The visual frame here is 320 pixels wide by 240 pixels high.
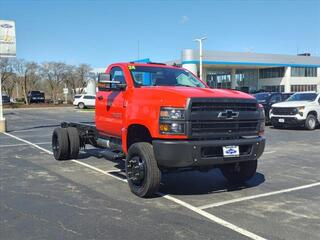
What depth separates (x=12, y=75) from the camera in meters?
68.4

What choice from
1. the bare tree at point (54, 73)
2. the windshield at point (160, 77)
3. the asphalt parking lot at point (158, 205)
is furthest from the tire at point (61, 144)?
the bare tree at point (54, 73)

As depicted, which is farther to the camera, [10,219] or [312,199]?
[312,199]

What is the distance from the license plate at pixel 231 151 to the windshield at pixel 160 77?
76.6 inches

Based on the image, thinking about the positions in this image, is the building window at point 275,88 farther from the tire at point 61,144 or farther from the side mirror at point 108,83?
the side mirror at point 108,83

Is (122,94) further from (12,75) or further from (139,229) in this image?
(12,75)

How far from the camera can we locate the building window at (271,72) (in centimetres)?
7419

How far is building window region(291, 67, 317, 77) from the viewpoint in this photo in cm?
7356

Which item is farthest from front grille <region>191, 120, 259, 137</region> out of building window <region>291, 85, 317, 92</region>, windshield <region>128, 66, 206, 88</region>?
building window <region>291, 85, 317, 92</region>

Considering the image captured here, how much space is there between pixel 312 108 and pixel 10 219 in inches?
646

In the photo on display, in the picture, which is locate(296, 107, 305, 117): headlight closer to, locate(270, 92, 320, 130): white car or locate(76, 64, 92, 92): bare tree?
locate(270, 92, 320, 130): white car

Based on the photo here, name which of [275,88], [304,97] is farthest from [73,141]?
[275,88]

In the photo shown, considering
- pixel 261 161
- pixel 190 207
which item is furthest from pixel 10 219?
pixel 261 161

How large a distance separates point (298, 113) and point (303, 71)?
59.8m

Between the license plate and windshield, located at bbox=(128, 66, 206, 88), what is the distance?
76.6 inches
